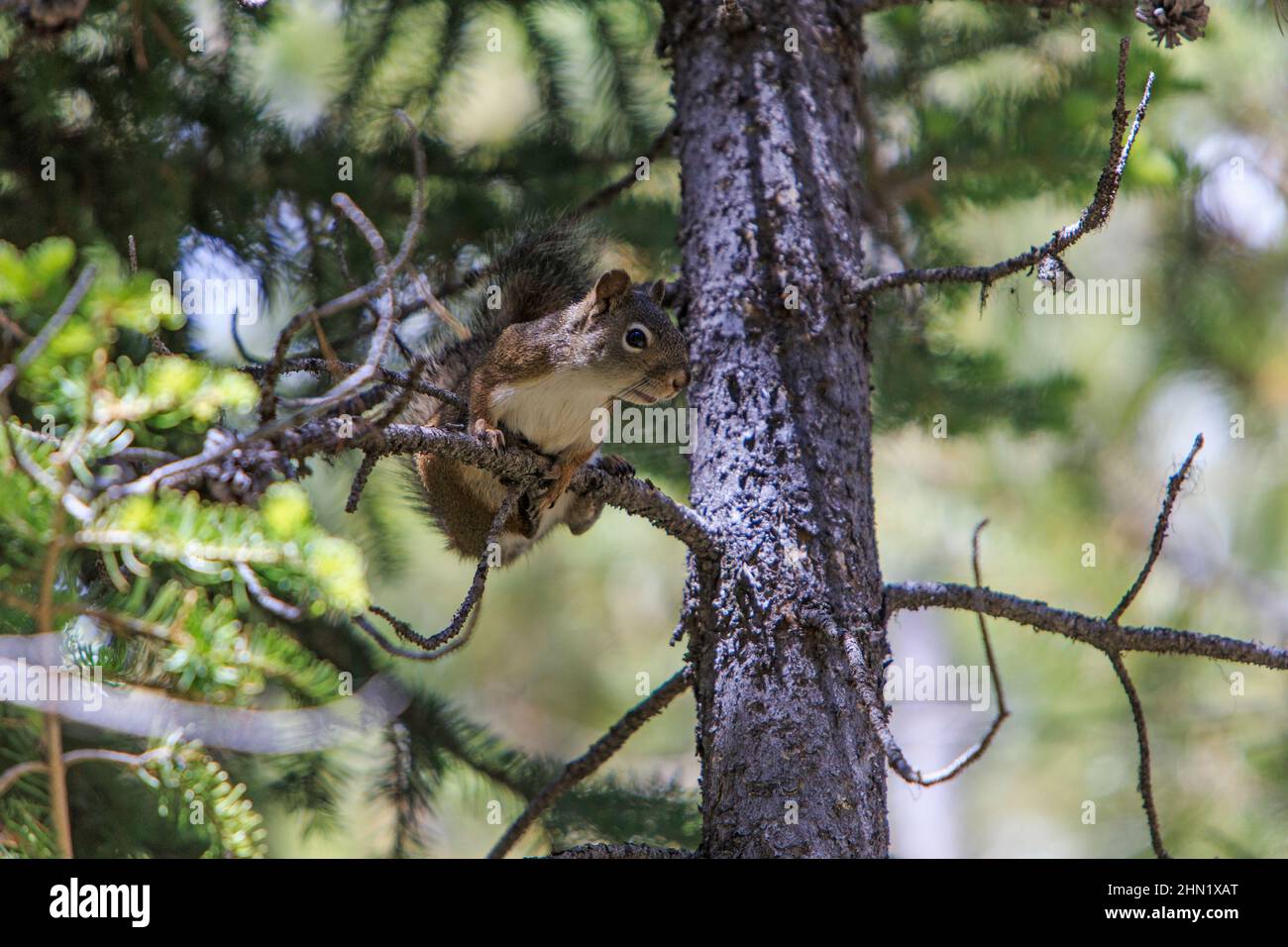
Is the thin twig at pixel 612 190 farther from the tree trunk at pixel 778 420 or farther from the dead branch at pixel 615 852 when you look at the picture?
the dead branch at pixel 615 852

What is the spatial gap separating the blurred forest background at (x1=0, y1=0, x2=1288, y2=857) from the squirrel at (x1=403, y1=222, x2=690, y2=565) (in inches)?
4.1

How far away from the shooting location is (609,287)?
1924 mm

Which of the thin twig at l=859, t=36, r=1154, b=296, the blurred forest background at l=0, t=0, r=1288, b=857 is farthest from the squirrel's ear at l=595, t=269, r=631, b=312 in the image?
the thin twig at l=859, t=36, r=1154, b=296

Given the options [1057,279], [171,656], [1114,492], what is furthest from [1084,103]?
[1114,492]

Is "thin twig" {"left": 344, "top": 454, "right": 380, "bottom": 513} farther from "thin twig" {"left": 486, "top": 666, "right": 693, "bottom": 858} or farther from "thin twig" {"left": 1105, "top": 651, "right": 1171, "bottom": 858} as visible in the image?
"thin twig" {"left": 1105, "top": 651, "right": 1171, "bottom": 858}

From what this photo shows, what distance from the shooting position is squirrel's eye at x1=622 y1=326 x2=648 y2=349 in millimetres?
1824

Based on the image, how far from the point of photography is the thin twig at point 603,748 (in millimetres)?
1554

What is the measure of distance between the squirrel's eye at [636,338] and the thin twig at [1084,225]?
1.25 feet

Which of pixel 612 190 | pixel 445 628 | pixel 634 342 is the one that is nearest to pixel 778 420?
pixel 634 342

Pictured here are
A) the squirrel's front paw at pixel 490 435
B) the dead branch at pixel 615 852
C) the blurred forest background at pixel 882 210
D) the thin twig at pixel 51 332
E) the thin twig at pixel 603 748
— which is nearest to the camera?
the thin twig at pixel 51 332

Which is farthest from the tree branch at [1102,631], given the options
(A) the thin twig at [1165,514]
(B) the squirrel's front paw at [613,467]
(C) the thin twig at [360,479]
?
(C) the thin twig at [360,479]

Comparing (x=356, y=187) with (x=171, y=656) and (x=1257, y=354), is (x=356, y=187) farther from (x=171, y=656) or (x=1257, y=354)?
(x=1257, y=354)

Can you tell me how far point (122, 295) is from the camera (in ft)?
2.31
